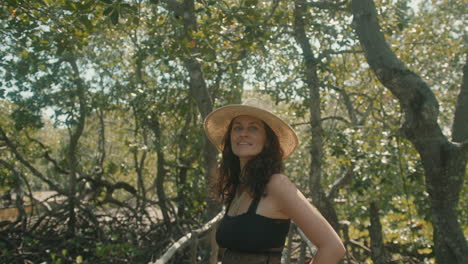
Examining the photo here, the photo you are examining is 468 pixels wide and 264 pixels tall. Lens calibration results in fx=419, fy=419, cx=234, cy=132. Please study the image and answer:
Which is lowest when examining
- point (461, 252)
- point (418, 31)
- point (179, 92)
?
point (461, 252)

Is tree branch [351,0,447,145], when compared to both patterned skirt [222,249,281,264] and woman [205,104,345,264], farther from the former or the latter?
patterned skirt [222,249,281,264]

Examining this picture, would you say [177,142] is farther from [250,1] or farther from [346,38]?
[250,1]

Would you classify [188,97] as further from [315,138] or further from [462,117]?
[462,117]

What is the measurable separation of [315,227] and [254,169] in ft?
1.33

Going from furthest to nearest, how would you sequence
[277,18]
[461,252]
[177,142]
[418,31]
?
[177,142]
[418,31]
[277,18]
[461,252]

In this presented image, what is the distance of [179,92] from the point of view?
21.6ft

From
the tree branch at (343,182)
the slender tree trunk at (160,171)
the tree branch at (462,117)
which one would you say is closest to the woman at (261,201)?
the tree branch at (462,117)

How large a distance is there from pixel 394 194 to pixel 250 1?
3639 millimetres

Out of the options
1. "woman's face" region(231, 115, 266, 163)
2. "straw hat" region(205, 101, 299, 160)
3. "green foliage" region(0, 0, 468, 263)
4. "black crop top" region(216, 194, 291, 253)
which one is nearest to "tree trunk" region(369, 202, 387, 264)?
"green foliage" region(0, 0, 468, 263)

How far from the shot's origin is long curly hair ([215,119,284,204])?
1763 mm

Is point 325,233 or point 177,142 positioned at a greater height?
point 177,142

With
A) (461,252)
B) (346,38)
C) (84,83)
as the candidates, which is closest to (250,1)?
(346,38)

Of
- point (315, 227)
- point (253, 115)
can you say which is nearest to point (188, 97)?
point (253, 115)

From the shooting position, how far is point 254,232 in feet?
5.39
